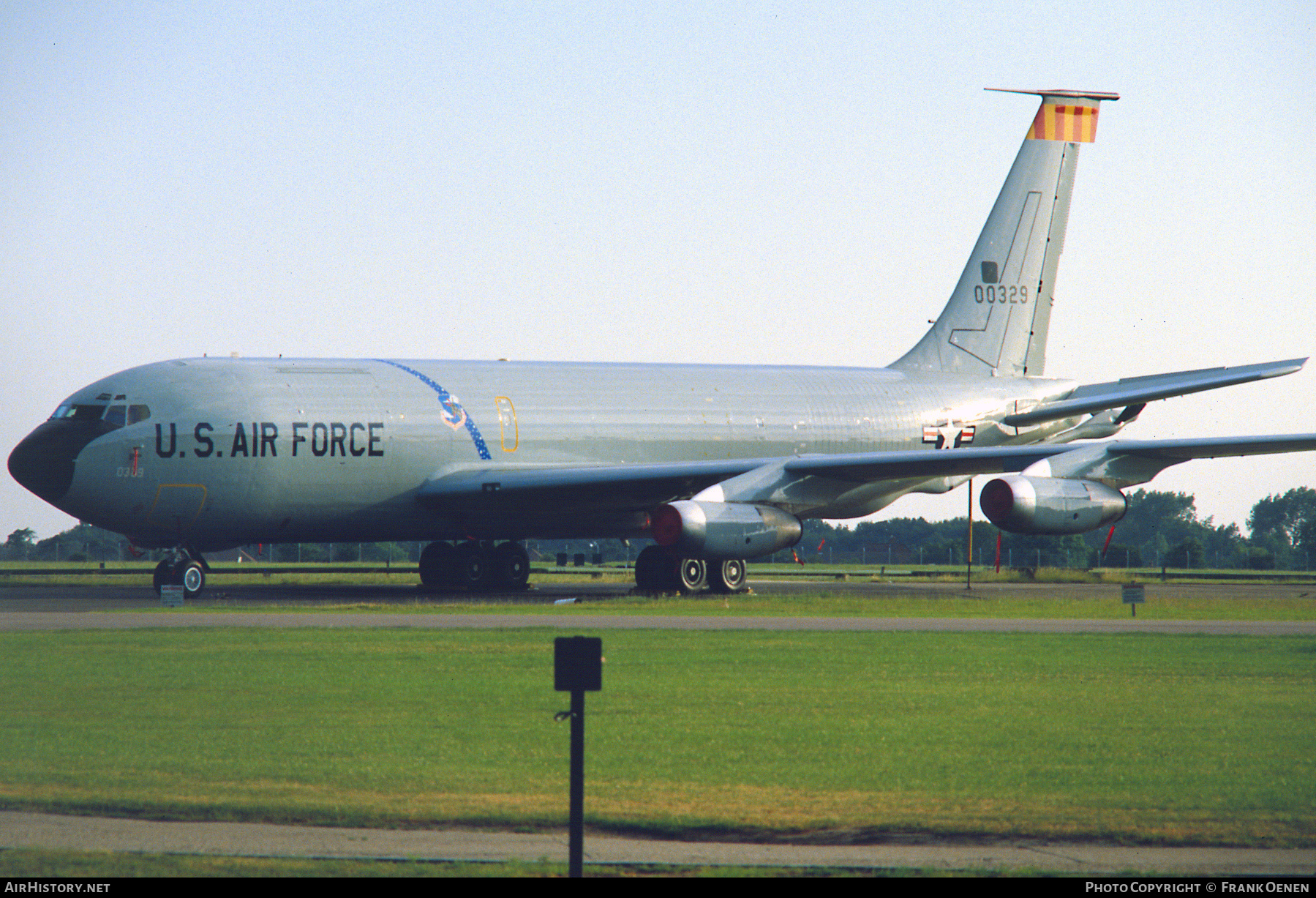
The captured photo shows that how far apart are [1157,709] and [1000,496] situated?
1528 cm

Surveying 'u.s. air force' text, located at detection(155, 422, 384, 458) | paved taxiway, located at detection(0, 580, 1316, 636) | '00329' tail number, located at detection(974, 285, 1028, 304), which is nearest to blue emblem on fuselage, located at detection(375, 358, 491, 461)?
'u.s. air force' text, located at detection(155, 422, 384, 458)

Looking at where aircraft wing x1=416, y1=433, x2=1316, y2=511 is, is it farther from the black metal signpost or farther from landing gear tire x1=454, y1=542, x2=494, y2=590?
the black metal signpost

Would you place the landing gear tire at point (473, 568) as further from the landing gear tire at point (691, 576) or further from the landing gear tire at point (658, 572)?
the landing gear tire at point (691, 576)

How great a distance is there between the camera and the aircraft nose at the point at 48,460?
96.3ft

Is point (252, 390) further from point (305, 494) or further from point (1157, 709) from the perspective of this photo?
point (1157, 709)

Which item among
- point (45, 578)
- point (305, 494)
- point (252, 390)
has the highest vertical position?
point (252, 390)

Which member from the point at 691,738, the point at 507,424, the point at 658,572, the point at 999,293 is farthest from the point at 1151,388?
the point at 691,738

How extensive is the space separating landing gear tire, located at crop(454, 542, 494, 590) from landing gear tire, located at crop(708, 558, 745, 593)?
5.92 meters

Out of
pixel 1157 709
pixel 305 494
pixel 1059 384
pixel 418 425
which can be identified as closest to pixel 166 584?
pixel 305 494

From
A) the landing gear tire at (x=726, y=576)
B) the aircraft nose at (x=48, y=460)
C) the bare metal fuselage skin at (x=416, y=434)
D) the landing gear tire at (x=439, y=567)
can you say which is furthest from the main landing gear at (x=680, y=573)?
the aircraft nose at (x=48, y=460)

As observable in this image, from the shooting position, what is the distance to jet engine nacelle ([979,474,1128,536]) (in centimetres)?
2952

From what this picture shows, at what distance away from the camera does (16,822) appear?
9133 millimetres

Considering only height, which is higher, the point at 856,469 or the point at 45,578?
the point at 856,469

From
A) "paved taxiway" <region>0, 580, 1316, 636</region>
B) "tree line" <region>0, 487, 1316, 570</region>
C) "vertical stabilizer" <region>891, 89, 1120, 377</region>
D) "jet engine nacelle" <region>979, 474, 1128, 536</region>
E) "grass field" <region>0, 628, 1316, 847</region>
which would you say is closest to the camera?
"grass field" <region>0, 628, 1316, 847</region>
